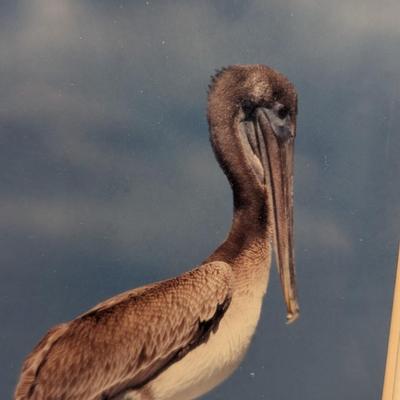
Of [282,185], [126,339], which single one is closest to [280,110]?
[282,185]

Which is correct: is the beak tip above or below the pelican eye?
below

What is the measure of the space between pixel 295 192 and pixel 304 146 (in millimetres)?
139

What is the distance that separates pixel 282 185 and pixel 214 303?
0.44 metres

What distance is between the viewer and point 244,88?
2072mm

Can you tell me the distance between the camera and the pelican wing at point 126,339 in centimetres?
178

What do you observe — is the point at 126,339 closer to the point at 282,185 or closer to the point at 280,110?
the point at 282,185

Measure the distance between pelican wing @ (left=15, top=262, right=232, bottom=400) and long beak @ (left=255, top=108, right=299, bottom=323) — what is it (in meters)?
0.22

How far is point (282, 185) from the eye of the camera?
2131 mm

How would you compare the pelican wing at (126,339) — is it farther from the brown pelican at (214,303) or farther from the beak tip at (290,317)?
the beak tip at (290,317)

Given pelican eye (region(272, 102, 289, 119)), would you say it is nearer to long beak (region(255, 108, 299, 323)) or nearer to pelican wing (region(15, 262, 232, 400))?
long beak (region(255, 108, 299, 323))

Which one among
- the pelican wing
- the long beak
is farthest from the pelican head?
the pelican wing

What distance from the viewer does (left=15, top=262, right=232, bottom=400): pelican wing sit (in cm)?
178

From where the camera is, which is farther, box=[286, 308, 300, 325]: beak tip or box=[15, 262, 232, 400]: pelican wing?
box=[286, 308, 300, 325]: beak tip

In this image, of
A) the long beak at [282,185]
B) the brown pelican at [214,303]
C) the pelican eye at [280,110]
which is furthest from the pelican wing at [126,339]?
the pelican eye at [280,110]
